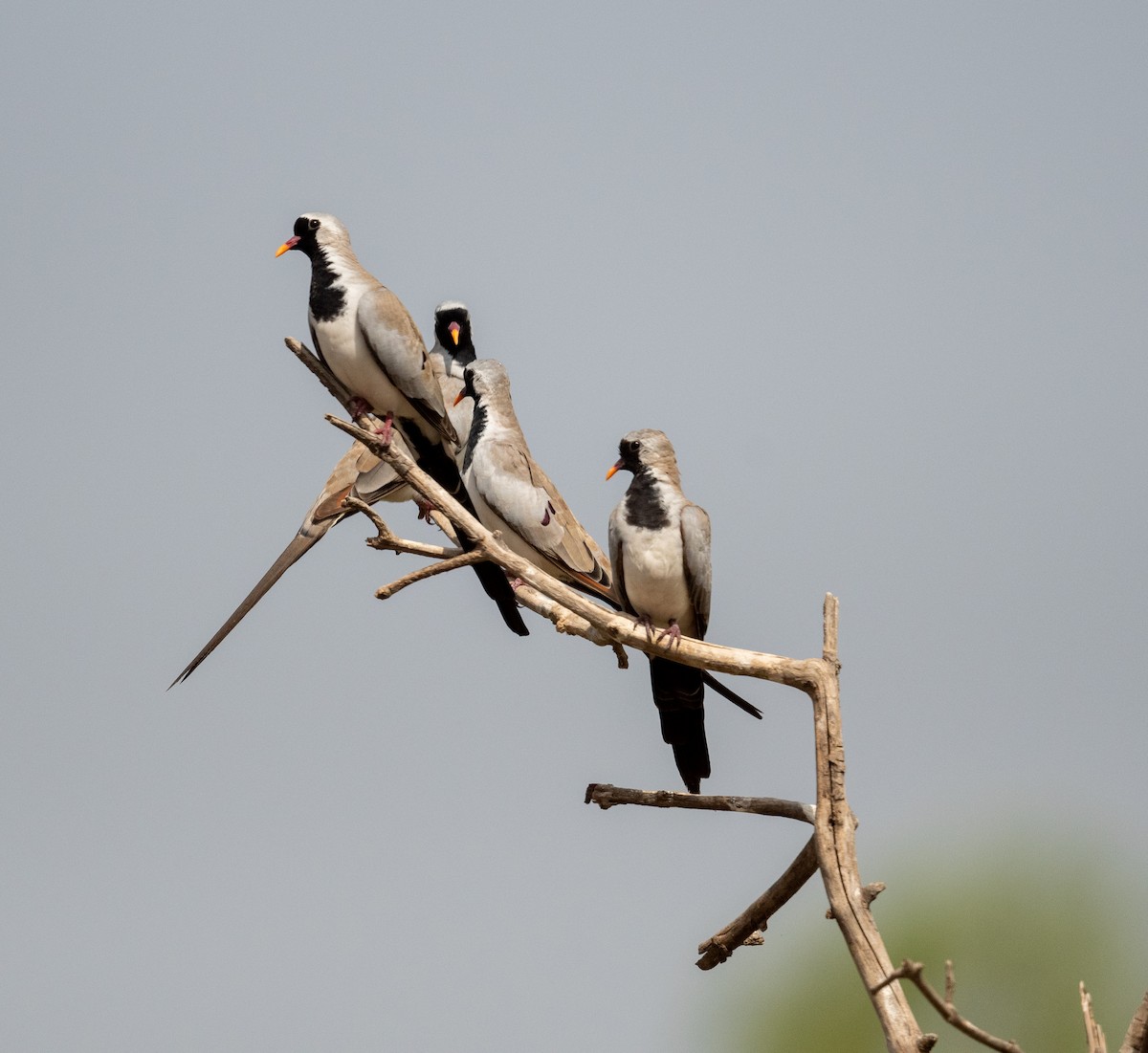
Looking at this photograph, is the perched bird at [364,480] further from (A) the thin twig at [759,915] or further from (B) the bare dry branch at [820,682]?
(A) the thin twig at [759,915]

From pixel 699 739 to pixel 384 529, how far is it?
57.7 inches

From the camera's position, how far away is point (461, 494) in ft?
22.1

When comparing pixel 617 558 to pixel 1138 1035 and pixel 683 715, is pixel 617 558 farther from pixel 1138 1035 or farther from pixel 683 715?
pixel 1138 1035

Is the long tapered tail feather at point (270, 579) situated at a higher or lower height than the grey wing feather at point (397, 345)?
lower

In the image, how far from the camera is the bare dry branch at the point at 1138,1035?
12.8ft

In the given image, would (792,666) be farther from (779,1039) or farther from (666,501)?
(779,1039)

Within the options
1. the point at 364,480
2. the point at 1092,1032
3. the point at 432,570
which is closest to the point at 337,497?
the point at 364,480

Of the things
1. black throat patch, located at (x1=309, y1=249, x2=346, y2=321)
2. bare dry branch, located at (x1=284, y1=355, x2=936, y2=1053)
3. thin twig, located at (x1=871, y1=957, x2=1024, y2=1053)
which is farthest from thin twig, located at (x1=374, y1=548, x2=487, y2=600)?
A: thin twig, located at (x1=871, y1=957, x2=1024, y2=1053)

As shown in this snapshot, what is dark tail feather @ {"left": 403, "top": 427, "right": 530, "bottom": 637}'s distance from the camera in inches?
259

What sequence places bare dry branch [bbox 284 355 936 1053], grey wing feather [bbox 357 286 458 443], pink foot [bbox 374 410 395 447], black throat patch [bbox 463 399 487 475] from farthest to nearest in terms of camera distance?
black throat patch [bbox 463 399 487 475] → pink foot [bbox 374 410 395 447] → grey wing feather [bbox 357 286 458 443] → bare dry branch [bbox 284 355 936 1053]

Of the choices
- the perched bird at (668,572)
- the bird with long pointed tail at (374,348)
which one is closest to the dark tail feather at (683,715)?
Result: the perched bird at (668,572)

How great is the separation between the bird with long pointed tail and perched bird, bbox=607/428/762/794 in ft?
2.35

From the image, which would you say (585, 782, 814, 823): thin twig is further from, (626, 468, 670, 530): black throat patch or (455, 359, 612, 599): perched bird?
(455, 359, 612, 599): perched bird

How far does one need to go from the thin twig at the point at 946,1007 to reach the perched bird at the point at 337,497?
412 cm
